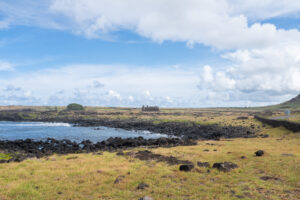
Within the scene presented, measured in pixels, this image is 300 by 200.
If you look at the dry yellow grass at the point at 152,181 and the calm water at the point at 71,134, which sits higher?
the dry yellow grass at the point at 152,181

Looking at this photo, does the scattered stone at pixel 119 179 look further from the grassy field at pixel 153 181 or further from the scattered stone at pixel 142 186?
the scattered stone at pixel 142 186

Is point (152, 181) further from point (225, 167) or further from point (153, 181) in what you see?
point (225, 167)

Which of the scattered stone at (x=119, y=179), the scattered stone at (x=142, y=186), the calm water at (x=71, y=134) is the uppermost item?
the scattered stone at (x=142, y=186)

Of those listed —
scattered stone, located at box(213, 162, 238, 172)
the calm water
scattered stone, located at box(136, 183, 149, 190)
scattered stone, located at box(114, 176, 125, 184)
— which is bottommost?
the calm water

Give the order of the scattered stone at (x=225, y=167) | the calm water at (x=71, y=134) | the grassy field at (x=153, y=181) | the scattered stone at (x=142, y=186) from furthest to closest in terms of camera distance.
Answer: the calm water at (x=71, y=134) → the scattered stone at (x=225, y=167) → the scattered stone at (x=142, y=186) → the grassy field at (x=153, y=181)

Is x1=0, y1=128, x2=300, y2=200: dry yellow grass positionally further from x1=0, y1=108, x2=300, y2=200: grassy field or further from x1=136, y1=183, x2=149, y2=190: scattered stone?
x1=136, y1=183, x2=149, y2=190: scattered stone

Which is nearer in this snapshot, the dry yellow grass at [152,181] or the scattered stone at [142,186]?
the dry yellow grass at [152,181]

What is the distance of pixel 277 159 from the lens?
2400 centimetres

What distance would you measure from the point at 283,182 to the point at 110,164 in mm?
16674

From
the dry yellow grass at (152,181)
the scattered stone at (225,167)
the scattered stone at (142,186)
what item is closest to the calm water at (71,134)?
the dry yellow grass at (152,181)

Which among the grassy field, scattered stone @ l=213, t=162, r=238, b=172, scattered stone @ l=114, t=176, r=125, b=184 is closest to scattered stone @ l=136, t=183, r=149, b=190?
the grassy field

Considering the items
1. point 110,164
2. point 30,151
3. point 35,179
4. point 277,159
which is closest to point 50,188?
point 35,179

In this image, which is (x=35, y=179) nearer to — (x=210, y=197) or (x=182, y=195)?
(x=182, y=195)

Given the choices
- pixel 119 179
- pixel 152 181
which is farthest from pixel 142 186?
pixel 119 179
